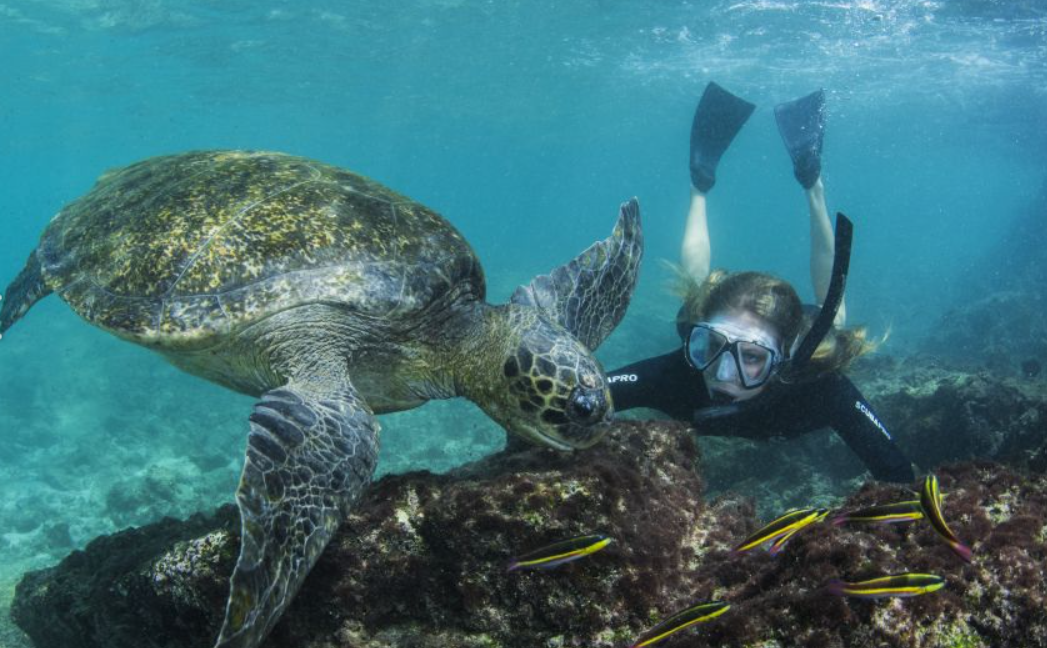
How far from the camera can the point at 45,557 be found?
8.77 m

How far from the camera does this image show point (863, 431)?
181 inches

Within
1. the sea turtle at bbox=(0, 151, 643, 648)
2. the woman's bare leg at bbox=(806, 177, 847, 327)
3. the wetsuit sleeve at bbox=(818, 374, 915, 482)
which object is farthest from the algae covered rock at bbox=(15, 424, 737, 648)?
the woman's bare leg at bbox=(806, 177, 847, 327)

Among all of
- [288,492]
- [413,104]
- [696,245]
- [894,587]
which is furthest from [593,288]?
[413,104]

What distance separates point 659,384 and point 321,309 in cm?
292

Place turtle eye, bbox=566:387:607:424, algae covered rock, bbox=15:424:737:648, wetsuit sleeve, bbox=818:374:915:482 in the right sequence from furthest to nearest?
wetsuit sleeve, bbox=818:374:915:482 → turtle eye, bbox=566:387:607:424 → algae covered rock, bbox=15:424:737:648

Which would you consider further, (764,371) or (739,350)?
(764,371)

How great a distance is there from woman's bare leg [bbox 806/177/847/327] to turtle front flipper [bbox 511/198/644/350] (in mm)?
5712

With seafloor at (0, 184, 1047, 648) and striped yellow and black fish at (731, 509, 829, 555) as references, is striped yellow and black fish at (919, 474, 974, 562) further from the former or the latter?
striped yellow and black fish at (731, 509, 829, 555)

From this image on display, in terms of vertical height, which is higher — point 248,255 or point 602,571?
point 248,255

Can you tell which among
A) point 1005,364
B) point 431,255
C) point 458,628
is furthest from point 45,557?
point 1005,364

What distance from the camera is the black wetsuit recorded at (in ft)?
15.0

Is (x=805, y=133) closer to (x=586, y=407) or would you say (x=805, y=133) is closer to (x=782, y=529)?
(x=586, y=407)

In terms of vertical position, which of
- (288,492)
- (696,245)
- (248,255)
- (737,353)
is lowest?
(696,245)

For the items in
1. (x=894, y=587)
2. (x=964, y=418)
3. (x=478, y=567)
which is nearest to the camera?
(x=894, y=587)
